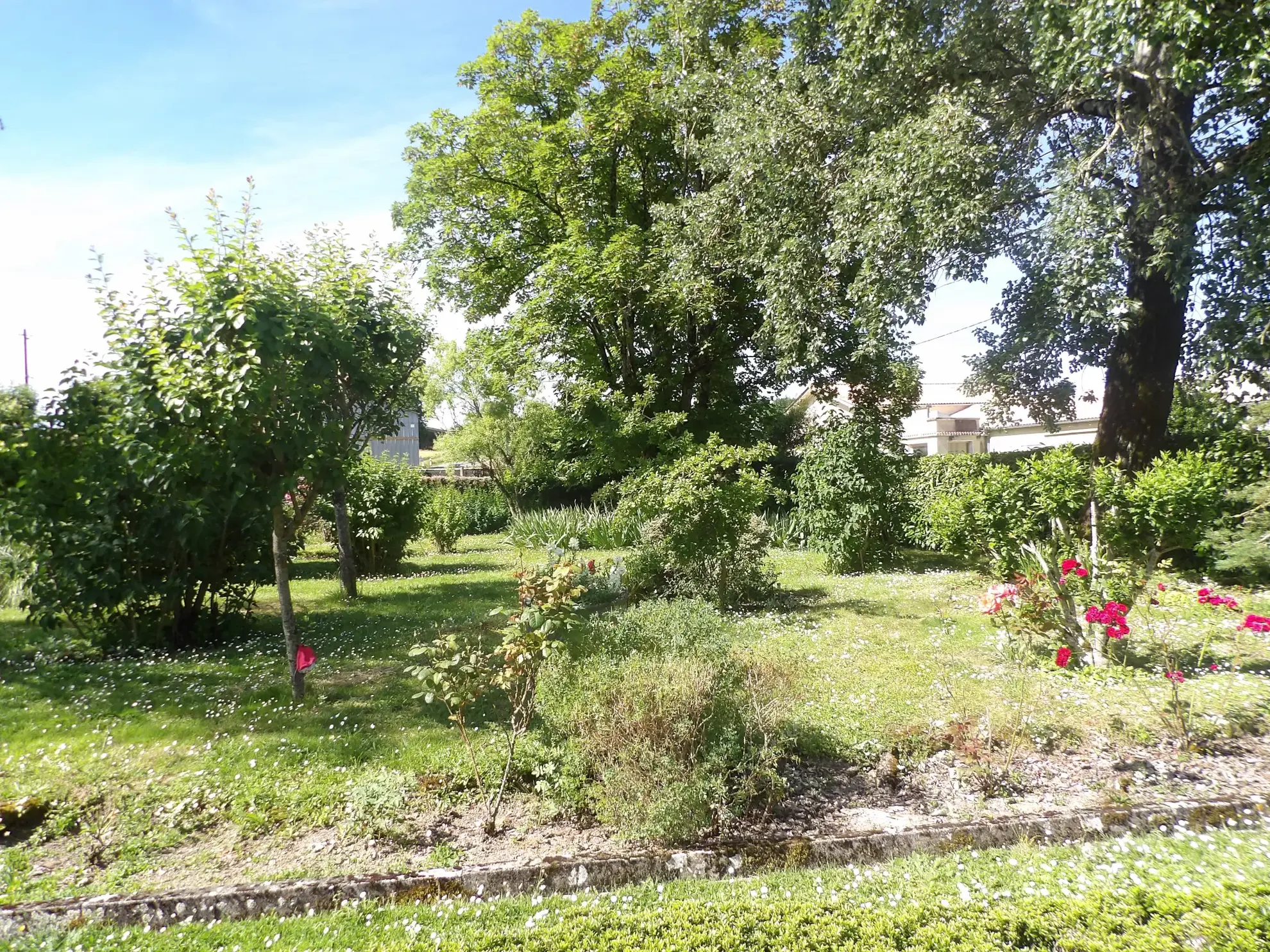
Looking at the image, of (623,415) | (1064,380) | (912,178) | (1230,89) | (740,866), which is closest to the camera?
(740,866)

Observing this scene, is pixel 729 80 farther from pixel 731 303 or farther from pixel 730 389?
pixel 730 389

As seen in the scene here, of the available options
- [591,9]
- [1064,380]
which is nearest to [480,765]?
[1064,380]

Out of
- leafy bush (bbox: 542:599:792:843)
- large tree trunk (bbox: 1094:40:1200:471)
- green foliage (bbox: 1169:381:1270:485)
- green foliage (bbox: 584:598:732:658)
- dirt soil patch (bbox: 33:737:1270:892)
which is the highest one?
large tree trunk (bbox: 1094:40:1200:471)

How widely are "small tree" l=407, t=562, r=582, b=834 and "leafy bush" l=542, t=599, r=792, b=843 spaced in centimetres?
21

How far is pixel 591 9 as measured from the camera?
16516 millimetres

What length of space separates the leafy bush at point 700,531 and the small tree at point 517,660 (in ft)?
12.3

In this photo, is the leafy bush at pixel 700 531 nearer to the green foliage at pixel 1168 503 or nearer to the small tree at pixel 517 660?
the small tree at pixel 517 660

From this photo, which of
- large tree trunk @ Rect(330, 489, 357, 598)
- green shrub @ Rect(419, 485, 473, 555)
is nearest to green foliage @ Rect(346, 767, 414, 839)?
large tree trunk @ Rect(330, 489, 357, 598)

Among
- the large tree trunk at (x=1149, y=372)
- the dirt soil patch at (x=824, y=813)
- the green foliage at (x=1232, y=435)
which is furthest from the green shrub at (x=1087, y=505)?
the dirt soil patch at (x=824, y=813)

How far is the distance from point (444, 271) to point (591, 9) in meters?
6.72

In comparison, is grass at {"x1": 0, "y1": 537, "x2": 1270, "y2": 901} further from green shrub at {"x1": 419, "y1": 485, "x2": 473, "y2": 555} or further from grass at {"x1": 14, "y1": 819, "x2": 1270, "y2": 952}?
green shrub at {"x1": 419, "y1": 485, "x2": 473, "y2": 555}

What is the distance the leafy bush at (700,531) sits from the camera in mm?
8516

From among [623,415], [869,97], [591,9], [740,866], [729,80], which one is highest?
[591,9]

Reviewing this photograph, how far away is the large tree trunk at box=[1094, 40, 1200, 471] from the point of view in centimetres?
859
